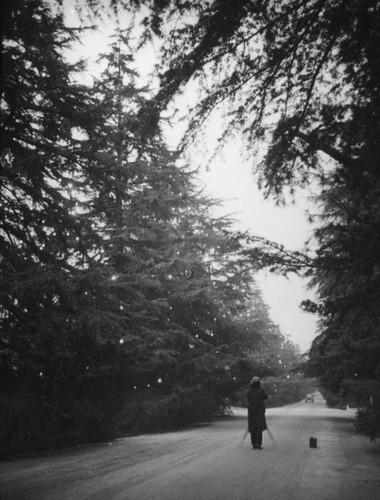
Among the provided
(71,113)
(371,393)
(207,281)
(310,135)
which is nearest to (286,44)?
(310,135)

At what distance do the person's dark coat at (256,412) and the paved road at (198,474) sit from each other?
0.55 m

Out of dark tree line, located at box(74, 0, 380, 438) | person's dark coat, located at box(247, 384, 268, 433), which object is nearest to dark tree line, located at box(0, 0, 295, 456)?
dark tree line, located at box(74, 0, 380, 438)

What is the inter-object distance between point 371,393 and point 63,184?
9945 millimetres

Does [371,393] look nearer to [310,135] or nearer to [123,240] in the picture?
[310,135]

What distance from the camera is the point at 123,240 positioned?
14.2m

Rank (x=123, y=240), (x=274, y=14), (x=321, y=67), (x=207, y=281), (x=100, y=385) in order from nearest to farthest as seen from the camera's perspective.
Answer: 1. (x=274, y=14)
2. (x=321, y=67)
3. (x=100, y=385)
4. (x=123, y=240)
5. (x=207, y=281)

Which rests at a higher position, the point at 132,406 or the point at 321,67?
the point at 321,67

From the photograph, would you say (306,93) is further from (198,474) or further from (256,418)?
(256,418)

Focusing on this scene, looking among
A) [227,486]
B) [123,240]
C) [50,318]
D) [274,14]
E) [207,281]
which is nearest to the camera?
[274,14]

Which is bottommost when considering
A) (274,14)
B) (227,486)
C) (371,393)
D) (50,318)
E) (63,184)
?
(227,486)

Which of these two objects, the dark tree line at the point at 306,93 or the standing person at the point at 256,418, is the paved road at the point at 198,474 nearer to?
the standing person at the point at 256,418

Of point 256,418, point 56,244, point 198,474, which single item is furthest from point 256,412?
point 56,244

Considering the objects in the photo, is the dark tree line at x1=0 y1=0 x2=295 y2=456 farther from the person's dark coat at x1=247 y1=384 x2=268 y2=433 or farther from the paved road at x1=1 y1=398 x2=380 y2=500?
the person's dark coat at x1=247 y1=384 x2=268 y2=433

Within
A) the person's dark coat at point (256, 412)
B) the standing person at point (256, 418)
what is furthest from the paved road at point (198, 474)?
the person's dark coat at point (256, 412)
